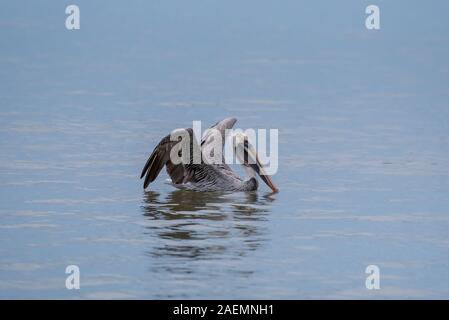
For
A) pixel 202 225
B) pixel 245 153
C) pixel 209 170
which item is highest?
pixel 245 153

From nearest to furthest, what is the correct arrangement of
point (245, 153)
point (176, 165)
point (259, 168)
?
point (176, 165) → point (259, 168) → point (245, 153)

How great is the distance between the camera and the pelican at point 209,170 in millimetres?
12609

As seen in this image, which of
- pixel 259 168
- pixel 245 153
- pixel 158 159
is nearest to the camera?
pixel 158 159

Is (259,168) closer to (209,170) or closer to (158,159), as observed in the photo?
(209,170)

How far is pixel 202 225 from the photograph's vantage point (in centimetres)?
1106

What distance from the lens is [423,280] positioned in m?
9.44

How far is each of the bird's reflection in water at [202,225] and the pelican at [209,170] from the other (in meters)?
0.12

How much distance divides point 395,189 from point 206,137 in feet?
6.54

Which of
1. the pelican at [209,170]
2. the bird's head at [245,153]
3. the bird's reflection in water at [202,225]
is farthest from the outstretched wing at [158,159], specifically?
the bird's head at [245,153]

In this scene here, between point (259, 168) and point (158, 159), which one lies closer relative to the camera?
point (158, 159)

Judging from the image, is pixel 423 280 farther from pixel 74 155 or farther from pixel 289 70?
pixel 289 70

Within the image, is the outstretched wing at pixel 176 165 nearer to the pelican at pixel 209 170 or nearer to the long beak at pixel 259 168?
the pelican at pixel 209 170

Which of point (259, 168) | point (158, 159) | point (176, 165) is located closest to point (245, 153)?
point (259, 168)

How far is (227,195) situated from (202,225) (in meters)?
1.75
